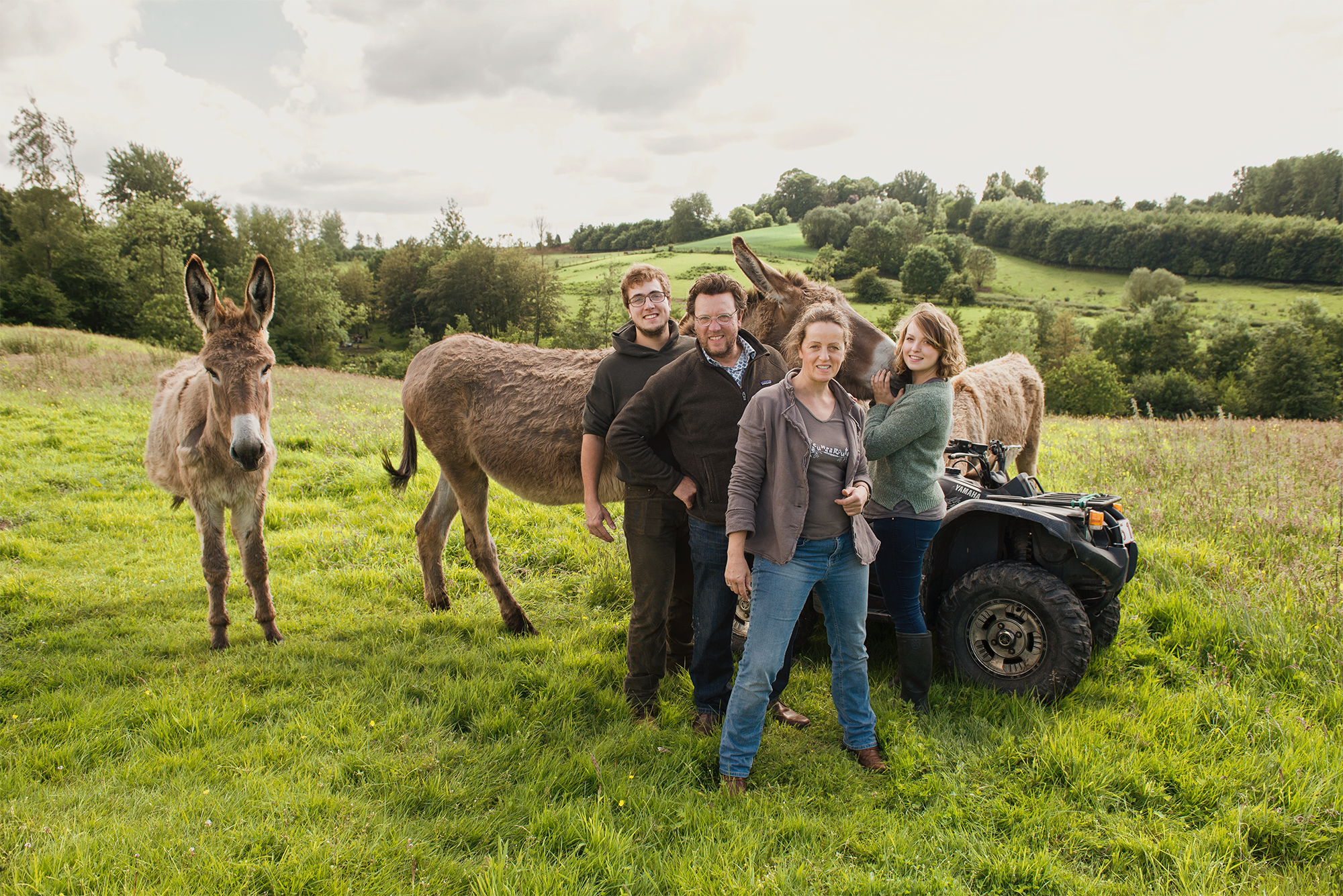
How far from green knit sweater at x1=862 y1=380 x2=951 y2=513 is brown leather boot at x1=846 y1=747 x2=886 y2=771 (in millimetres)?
1276

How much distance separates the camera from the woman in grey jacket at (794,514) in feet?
9.05

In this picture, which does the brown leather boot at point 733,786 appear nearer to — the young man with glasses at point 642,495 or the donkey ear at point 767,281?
the young man with glasses at point 642,495

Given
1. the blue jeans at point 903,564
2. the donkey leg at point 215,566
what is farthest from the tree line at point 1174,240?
the donkey leg at point 215,566

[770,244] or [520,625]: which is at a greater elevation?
[770,244]

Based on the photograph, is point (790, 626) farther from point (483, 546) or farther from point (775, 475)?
point (483, 546)

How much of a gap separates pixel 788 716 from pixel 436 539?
11.6 feet

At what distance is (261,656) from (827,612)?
3.97 meters

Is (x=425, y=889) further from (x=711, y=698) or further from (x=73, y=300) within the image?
(x=73, y=300)

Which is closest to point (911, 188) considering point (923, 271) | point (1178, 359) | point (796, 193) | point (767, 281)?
point (796, 193)

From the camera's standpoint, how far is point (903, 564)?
11.1 ft

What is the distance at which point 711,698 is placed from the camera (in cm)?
358

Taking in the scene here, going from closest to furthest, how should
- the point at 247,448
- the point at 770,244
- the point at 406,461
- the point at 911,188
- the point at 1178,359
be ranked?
1. the point at 247,448
2. the point at 406,461
3. the point at 1178,359
4. the point at 770,244
5. the point at 911,188

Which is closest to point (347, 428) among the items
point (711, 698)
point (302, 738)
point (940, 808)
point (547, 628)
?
point (547, 628)

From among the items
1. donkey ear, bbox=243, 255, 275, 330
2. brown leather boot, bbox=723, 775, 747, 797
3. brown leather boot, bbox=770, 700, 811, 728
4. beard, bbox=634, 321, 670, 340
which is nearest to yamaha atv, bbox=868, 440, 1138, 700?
brown leather boot, bbox=770, 700, 811, 728
